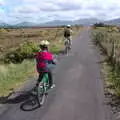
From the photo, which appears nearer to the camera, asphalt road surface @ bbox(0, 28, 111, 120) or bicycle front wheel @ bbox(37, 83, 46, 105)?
asphalt road surface @ bbox(0, 28, 111, 120)

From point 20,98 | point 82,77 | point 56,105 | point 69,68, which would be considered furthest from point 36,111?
point 69,68

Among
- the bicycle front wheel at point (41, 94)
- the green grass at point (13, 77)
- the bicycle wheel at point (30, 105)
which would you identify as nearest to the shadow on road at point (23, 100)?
the bicycle wheel at point (30, 105)

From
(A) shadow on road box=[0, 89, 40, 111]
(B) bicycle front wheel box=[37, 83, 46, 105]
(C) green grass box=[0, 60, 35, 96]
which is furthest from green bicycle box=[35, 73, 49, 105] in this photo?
(C) green grass box=[0, 60, 35, 96]

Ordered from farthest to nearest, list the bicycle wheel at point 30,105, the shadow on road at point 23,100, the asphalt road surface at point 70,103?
the shadow on road at point 23,100 < the bicycle wheel at point 30,105 < the asphalt road surface at point 70,103

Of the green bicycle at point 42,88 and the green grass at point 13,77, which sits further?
the green grass at point 13,77

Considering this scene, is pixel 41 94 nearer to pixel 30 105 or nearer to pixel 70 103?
pixel 30 105

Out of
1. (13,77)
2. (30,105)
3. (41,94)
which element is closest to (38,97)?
(30,105)

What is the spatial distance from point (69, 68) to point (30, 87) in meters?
5.02

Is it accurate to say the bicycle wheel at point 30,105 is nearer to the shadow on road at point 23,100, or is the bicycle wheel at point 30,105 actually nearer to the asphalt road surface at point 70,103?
the shadow on road at point 23,100

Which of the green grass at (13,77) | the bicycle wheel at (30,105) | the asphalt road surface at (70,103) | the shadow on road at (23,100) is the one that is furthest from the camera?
the green grass at (13,77)

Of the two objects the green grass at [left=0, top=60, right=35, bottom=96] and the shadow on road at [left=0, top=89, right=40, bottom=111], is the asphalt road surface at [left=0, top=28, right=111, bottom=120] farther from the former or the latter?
the green grass at [left=0, top=60, right=35, bottom=96]

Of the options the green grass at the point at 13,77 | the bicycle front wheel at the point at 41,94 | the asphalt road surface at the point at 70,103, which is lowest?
the green grass at the point at 13,77

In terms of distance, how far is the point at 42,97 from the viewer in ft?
30.9

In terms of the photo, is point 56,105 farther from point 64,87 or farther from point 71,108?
point 64,87
